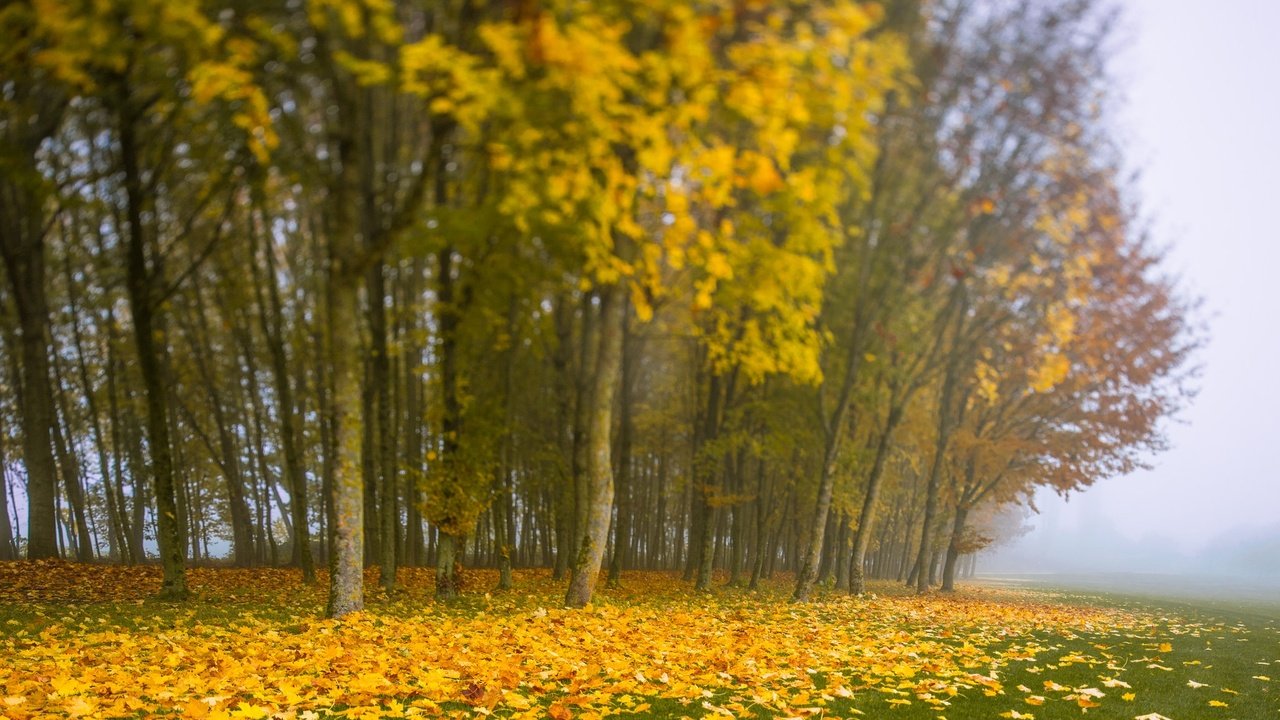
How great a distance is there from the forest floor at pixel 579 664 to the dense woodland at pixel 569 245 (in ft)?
6.79

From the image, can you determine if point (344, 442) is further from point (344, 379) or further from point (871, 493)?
point (871, 493)

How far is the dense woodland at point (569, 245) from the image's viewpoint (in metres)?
8.07

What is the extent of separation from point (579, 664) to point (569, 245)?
607 cm

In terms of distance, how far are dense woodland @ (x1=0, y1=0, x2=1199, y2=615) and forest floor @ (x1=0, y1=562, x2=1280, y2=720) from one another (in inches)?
A: 81.5

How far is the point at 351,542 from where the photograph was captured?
10.3 metres

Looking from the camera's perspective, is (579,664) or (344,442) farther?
(344,442)

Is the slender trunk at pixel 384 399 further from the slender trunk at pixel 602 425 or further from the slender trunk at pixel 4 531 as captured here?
the slender trunk at pixel 4 531

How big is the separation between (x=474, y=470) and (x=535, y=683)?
7.86 metres

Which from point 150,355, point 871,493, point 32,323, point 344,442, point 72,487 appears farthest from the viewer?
point 72,487

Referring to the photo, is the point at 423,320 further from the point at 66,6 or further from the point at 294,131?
the point at 66,6

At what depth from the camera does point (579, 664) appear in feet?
22.4

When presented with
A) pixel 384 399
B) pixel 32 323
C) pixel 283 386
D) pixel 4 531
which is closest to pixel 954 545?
pixel 384 399

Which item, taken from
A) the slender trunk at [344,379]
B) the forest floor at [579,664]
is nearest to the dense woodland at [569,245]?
the slender trunk at [344,379]

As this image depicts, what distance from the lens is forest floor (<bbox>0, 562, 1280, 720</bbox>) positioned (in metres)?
5.41
